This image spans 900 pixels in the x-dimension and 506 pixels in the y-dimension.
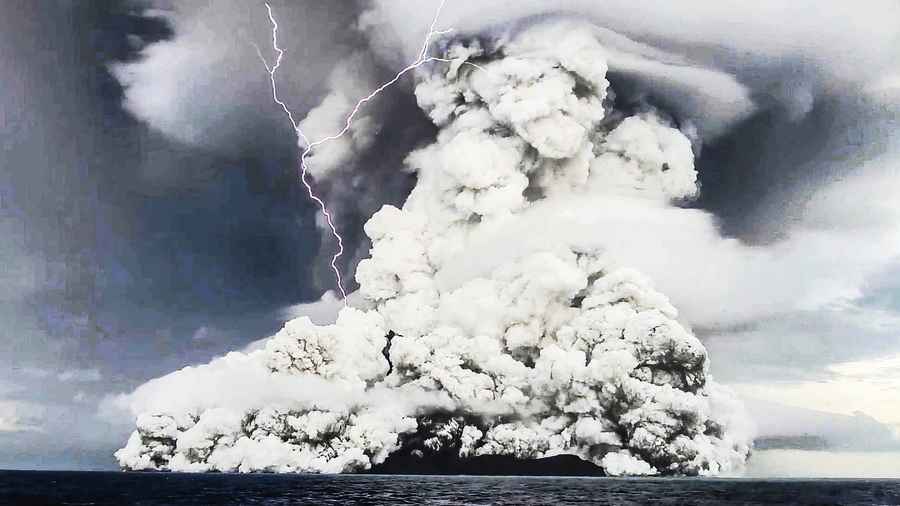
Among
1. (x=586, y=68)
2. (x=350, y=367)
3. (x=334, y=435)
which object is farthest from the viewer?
(x=334, y=435)

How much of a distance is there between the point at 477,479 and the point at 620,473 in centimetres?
701

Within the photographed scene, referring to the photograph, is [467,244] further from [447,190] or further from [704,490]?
[704,490]

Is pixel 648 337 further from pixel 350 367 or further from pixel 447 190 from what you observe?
pixel 350 367

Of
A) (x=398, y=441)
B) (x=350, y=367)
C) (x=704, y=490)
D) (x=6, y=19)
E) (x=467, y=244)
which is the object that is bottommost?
(x=704, y=490)

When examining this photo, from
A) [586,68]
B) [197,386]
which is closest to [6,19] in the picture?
[197,386]

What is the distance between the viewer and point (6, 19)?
2225 centimetres

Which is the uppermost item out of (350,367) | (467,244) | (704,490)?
(467,244)

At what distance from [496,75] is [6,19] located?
49.7 ft

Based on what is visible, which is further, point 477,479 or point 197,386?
point 477,479

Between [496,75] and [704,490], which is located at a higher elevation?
[496,75]

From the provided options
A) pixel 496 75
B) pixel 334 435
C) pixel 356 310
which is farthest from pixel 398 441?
pixel 496 75

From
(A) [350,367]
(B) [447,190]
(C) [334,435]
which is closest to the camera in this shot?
(B) [447,190]

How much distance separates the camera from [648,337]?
3244 cm

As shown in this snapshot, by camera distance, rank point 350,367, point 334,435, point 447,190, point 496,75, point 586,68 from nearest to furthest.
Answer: point 586,68 < point 496,75 < point 447,190 < point 350,367 < point 334,435
